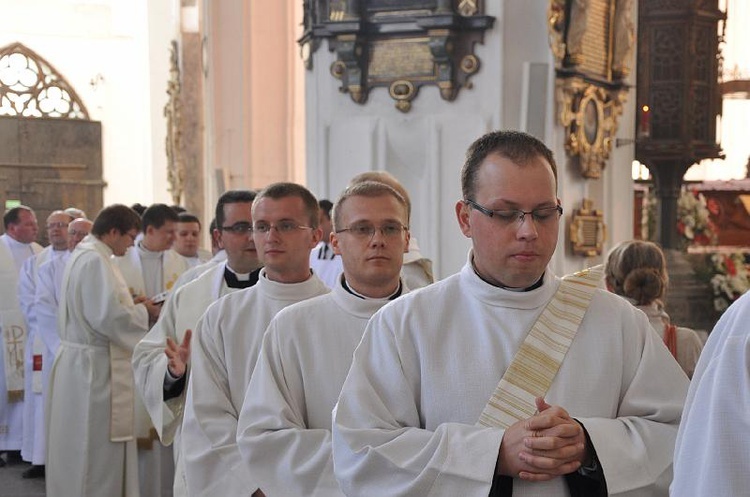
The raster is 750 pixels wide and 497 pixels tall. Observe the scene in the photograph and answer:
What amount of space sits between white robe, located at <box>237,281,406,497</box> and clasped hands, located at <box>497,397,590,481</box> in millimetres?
901

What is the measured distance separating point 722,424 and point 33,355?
327 inches

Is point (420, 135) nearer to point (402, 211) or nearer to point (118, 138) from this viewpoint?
point (402, 211)

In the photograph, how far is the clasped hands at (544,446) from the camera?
2.43 meters

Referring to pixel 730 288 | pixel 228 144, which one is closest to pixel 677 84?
pixel 730 288

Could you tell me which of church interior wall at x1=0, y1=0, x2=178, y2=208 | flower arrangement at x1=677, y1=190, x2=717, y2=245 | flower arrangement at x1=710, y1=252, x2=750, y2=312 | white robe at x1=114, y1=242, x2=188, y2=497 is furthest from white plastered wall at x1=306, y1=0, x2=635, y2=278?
church interior wall at x1=0, y1=0, x2=178, y2=208

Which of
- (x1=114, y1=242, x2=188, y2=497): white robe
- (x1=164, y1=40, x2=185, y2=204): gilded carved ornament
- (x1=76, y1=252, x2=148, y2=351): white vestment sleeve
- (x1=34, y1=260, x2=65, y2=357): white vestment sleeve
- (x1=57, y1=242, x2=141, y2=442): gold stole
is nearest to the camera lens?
(x1=76, y1=252, x2=148, y2=351): white vestment sleeve

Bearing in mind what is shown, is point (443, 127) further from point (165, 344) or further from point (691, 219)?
point (165, 344)

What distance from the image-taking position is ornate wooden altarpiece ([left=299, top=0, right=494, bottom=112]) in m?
7.84

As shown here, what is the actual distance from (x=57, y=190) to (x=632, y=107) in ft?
37.1

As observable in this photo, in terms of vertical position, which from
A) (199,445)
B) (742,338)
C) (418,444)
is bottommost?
(199,445)

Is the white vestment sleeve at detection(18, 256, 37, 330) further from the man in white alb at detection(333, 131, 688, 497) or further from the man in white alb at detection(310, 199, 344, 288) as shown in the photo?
the man in white alb at detection(333, 131, 688, 497)

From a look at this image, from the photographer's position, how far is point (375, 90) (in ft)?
27.2

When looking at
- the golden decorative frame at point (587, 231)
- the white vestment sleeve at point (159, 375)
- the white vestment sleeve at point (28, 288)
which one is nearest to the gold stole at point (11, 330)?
the white vestment sleeve at point (28, 288)

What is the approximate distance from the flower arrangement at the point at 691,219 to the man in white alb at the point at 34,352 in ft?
17.2
